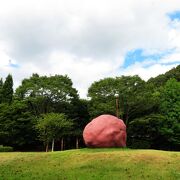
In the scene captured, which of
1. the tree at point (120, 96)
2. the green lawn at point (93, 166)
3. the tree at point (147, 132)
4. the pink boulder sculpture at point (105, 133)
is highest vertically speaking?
the tree at point (120, 96)

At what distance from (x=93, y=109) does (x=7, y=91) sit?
1447 centimetres

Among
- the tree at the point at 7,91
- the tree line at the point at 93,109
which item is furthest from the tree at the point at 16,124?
the tree at the point at 7,91

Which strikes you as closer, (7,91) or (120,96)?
(120,96)

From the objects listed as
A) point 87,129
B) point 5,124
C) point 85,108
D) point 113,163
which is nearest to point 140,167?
point 113,163

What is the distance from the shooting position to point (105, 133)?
2673cm

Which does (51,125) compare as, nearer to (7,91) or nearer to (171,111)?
(7,91)

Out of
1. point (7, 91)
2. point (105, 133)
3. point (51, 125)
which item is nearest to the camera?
point (105, 133)

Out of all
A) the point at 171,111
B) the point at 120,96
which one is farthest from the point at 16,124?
the point at 171,111

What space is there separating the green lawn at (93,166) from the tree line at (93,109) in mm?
21248

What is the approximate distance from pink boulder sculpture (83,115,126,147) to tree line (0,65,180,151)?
17.4m

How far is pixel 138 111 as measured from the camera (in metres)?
48.3

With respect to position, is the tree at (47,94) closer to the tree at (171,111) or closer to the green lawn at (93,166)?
the tree at (171,111)

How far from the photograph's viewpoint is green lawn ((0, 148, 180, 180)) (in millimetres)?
17770

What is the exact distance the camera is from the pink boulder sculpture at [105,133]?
26.8 meters
